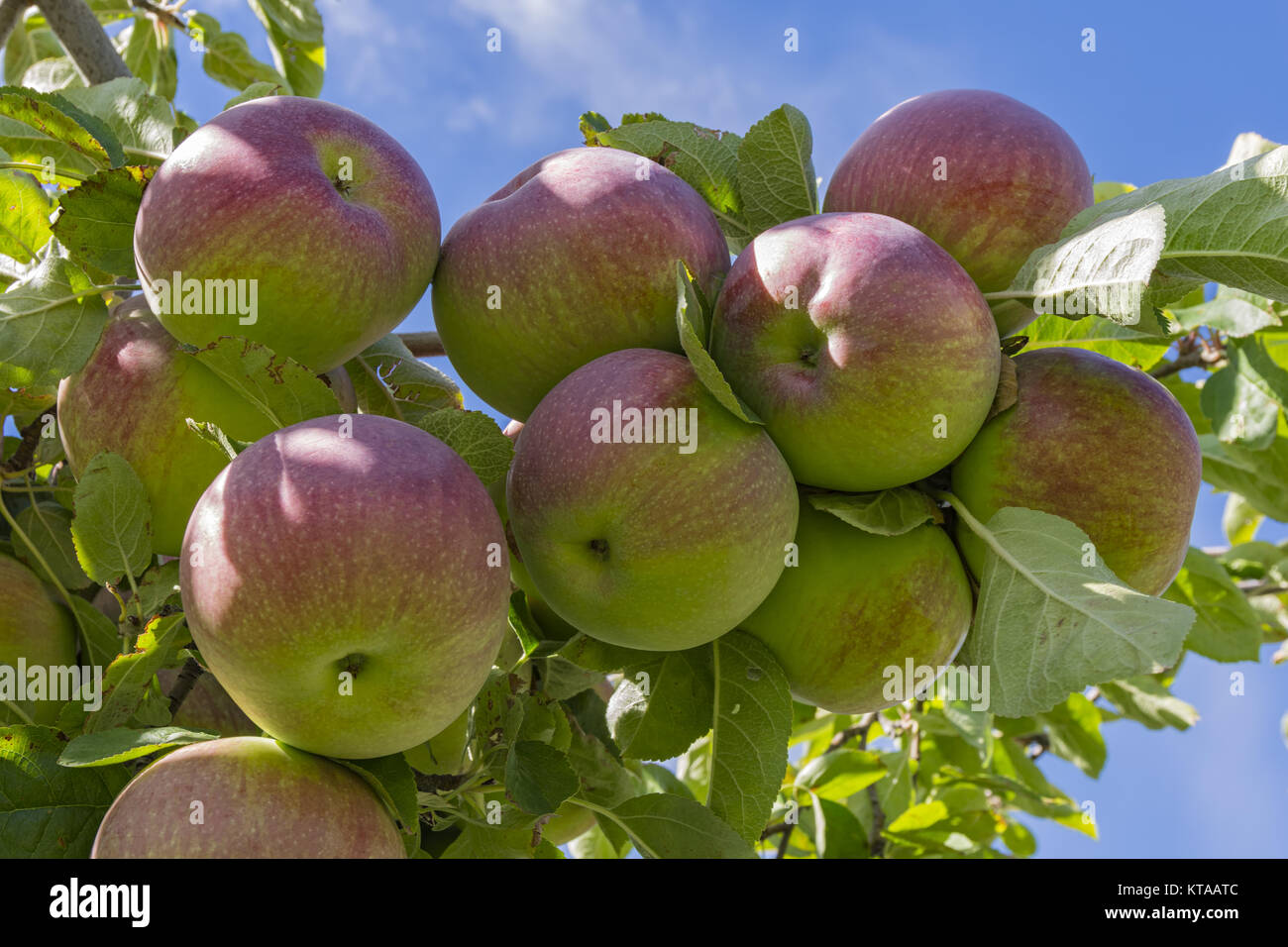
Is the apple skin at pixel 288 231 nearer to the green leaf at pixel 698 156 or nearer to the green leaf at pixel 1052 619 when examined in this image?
the green leaf at pixel 698 156

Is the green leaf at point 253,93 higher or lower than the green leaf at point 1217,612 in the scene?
higher

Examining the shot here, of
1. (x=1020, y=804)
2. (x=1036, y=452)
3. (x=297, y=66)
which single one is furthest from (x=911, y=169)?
(x=297, y=66)

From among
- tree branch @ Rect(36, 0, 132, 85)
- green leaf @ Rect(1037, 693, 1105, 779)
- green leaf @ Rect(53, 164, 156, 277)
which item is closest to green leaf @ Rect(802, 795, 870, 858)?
green leaf @ Rect(1037, 693, 1105, 779)

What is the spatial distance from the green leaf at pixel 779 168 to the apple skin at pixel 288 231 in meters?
0.56

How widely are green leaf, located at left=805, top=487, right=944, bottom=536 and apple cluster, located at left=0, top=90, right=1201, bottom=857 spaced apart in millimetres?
36

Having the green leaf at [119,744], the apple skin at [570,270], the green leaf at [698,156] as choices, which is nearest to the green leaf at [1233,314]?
the green leaf at [698,156]

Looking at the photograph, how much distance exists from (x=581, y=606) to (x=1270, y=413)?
2.39m

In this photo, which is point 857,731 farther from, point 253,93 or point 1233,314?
point 253,93

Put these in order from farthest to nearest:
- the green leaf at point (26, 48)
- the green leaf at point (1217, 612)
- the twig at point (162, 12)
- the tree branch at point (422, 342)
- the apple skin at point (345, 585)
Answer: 1. the green leaf at point (26, 48)
2. the twig at point (162, 12)
3. the green leaf at point (1217, 612)
4. the tree branch at point (422, 342)
5. the apple skin at point (345, 585)

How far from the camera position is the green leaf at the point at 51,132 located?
5.64 feet

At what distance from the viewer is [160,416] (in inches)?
62.5

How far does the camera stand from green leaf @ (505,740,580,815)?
144 centimetres

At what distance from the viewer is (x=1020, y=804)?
329cm
